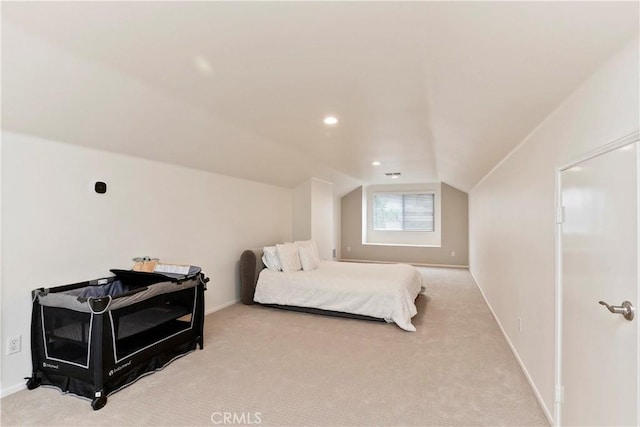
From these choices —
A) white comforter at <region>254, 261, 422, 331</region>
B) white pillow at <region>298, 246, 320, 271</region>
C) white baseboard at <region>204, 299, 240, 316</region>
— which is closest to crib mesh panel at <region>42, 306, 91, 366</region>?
white baseboard at <region>204, 299, 240, 316</region>

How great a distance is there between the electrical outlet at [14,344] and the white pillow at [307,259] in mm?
3052

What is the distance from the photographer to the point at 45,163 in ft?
8.22

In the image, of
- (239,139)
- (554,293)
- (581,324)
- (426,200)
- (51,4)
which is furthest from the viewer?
(426,200)

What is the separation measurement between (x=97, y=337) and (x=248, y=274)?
7.97 feet

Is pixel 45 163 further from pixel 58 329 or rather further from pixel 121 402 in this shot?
pixel 121 402

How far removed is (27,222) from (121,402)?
152 centimetres

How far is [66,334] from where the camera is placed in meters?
2.29

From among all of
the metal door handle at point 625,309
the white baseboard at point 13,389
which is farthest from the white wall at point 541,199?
the white baseboard at point 13,389

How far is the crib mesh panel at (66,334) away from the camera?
220 centimetres

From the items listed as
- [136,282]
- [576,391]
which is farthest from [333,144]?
[576,391]

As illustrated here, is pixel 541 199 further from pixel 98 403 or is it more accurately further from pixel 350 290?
pixel 98 403

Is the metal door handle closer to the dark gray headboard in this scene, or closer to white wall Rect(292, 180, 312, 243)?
the dark gray headboard

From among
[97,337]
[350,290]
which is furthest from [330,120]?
[97,337]

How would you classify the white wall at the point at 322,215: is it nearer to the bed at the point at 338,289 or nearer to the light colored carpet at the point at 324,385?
the bed at the point at 338,289
